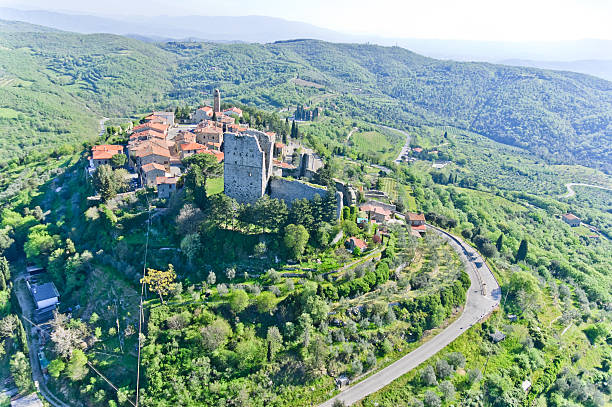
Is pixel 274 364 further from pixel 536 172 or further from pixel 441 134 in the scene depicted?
pixel 441 134

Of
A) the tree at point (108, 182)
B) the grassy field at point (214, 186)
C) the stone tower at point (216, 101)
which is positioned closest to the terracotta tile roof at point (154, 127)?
the stone tower at point (216, 101)

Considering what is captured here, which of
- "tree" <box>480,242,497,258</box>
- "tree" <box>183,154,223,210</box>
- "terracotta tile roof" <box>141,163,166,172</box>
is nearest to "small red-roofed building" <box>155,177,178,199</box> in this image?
"terracotta tile roof" <box>141,163,166,172</box>

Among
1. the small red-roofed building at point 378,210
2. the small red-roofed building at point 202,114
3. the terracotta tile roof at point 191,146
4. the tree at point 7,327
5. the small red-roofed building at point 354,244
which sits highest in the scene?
the small red-roofed building at point 202,114

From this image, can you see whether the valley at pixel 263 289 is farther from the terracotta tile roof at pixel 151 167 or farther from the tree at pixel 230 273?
the terracotta tile roof at pixel 151 167

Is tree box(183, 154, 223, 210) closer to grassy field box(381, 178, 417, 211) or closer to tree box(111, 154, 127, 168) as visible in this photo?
tree box(111, 154, 127, 168)

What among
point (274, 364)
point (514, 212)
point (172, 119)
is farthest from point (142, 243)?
point (514, 212)

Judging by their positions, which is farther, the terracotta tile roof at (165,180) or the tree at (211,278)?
the terracotta tile roof at (165,180)
